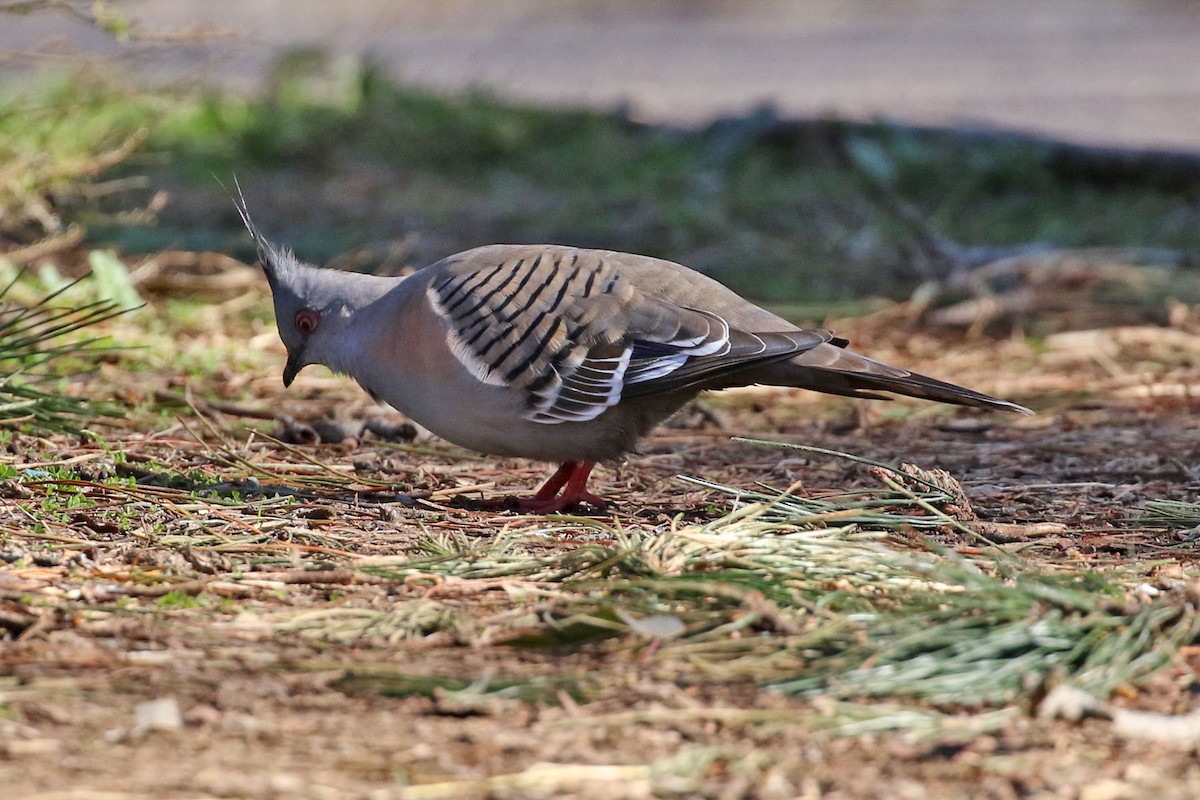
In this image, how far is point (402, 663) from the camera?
269 centimetres

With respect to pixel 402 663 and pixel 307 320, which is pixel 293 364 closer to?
pixel 307 320

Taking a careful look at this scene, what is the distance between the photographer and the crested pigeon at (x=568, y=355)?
376 centimetres

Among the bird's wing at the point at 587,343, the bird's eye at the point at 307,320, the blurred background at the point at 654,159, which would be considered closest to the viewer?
the bird's wing at the point at 587,343

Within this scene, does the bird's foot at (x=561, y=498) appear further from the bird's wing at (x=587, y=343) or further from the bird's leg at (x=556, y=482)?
the bird's wing at (x=587, y=343)

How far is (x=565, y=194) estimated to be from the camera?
8.72 meters

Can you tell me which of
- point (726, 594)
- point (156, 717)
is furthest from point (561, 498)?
point (156, 717)

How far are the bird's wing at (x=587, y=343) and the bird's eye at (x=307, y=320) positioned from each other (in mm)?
454

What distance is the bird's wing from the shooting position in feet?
12.3

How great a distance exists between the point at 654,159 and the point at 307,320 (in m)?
5.74

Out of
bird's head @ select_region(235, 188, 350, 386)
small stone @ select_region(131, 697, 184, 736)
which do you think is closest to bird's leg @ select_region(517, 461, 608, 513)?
bird's head @ select_region(235, 188, 350, 386)

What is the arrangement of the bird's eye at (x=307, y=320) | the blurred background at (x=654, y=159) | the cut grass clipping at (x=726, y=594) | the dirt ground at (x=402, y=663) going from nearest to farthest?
the dirt ground at (x=402, y=663), the cut grass clipping at (x=726, y=594), the bird's eye at (x=307, y=320), the blurred background at (x=654, y=159)

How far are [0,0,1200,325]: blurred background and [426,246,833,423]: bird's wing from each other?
138 cm

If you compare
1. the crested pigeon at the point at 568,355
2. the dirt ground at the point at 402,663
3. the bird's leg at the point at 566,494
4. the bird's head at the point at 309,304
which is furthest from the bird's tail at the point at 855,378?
the bird's head at the point at 309,304

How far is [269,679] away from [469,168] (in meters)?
7.31
